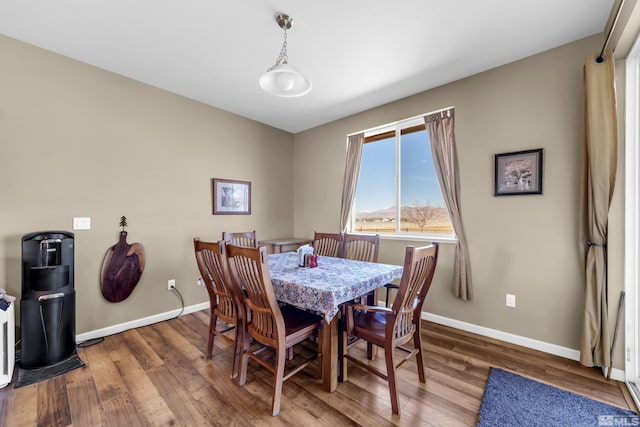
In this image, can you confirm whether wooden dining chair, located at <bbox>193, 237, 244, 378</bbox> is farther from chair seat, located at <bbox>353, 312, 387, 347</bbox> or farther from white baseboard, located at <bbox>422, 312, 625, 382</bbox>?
white baseboard, located at <bbox>422, 312, 625, 382</bbox>

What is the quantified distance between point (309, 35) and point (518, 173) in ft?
7.46

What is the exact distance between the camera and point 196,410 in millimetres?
1707

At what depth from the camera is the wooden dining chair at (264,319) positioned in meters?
1.63

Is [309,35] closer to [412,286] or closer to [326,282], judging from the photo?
[326,282]

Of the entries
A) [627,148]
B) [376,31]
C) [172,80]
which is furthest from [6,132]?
[627,148]

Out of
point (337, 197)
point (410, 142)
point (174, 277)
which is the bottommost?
point (174, 277)

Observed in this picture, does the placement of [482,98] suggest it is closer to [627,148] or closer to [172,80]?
[627,148]

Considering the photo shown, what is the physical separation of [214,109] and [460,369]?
403 cm

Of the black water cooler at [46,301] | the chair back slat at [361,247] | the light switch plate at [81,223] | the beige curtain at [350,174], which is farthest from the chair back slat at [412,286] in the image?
the light switch plate at [81,223]

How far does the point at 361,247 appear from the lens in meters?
2.88

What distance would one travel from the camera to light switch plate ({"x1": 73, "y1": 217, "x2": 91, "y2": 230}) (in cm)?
259

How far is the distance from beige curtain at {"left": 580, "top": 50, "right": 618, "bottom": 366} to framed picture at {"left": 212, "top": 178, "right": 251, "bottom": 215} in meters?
3.74

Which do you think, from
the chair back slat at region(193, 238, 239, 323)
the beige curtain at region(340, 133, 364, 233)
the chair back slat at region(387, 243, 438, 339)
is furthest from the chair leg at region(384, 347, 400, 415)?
the beige curtain at region(340, 133, 364, 233)

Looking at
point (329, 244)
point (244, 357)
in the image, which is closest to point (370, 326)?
point (244, 357)
